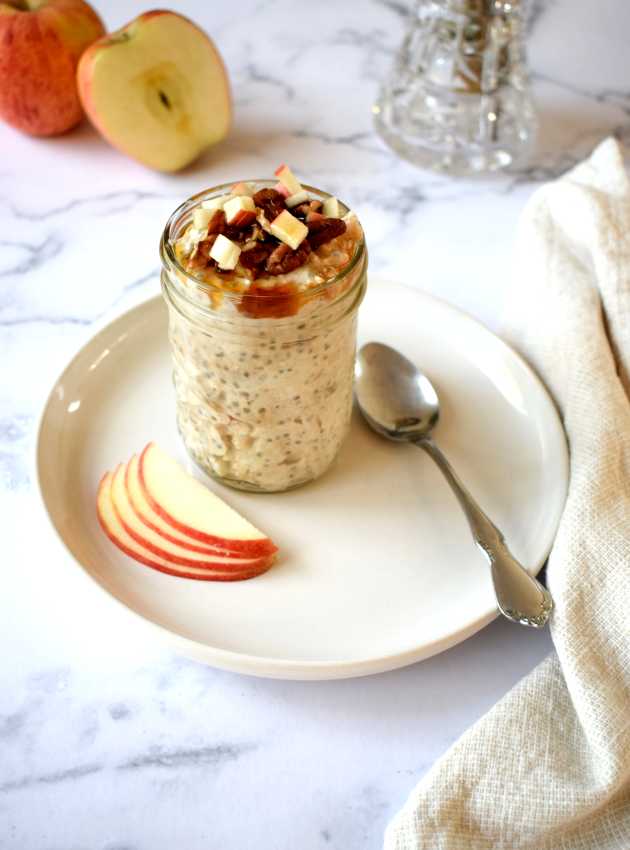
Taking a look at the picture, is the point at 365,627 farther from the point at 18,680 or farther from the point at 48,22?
the point at 48,22

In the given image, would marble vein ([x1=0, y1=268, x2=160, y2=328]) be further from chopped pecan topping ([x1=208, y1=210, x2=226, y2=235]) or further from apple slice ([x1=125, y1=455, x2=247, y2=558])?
chopped pecan topping ([x1=208, y1=210, x2=226, y2=235])

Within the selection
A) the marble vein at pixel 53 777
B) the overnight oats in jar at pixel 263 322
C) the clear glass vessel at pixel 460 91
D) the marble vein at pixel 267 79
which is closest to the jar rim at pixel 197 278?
the overnight oats in jar at pixel 263 322

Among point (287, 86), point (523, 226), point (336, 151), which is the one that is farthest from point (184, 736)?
point (287, 86)

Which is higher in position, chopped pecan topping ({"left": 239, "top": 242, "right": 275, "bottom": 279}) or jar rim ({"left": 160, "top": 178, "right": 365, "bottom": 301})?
chopped pecan topping ({"left": 239, "top": 242, "right": 275, "bottom": 279})

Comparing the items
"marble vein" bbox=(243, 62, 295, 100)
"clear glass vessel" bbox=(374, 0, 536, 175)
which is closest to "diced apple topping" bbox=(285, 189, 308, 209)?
"clear glass vessel" bbox=(374, 0, 536, 175)

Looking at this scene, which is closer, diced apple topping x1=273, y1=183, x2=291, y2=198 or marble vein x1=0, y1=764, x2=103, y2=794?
marble vein x1=0, y1=764, x2=103, y2=794

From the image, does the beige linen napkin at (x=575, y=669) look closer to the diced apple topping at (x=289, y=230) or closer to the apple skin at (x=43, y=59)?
the diced apple topping at (x=289, y=230)
